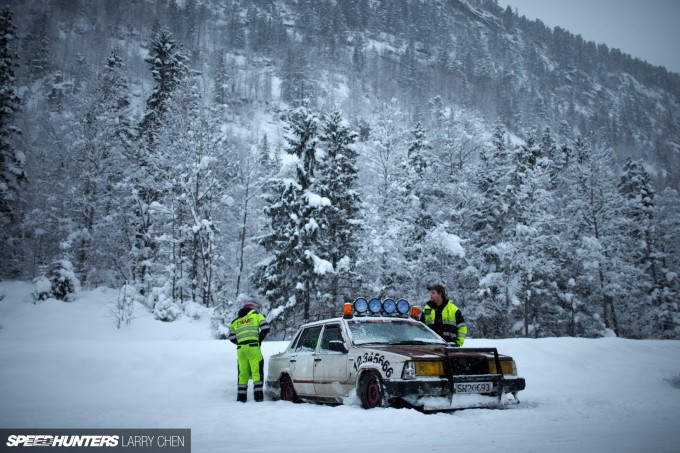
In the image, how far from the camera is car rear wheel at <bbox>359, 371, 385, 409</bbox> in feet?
20.4

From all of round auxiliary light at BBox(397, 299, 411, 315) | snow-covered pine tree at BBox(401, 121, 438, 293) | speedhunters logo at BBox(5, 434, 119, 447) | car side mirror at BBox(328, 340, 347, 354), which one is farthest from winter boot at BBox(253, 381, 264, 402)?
snow-covered pine tree at BBox(401, 121, 438, 293)

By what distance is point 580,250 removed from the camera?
91.0 ft

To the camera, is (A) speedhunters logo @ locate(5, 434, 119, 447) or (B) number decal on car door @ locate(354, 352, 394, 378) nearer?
(A) speedhunters logo @ locate(5, 434, 119, 447)

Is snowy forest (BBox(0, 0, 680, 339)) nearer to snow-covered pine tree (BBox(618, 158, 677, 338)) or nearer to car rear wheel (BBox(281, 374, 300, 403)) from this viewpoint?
snow-covered pine tree (BBox(618, 158, 677, 338))

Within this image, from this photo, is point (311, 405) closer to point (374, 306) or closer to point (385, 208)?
point (374, 306)

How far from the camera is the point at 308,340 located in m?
8.33

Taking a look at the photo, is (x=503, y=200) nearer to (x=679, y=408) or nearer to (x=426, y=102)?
(x=679, y=408)

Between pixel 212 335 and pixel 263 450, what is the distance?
1563 centimetres

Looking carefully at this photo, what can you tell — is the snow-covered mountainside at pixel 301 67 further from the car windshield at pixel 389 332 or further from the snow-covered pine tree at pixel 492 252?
the car windshield at pixel 389 332

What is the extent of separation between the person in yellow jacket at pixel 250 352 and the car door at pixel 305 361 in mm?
627

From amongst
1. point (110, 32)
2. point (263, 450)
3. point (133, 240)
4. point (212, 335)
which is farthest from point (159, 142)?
point (110, 32)

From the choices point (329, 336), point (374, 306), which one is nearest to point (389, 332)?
point (374, 306)

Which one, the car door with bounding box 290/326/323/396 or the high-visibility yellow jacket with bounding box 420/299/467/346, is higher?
the high-visibility yellow jacket with bounding box 420/299/467/346

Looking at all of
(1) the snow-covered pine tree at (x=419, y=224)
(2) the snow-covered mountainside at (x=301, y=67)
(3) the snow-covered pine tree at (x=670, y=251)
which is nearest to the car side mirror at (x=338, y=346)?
(1) the snow-covered pine tree at (x=419, y=224)
